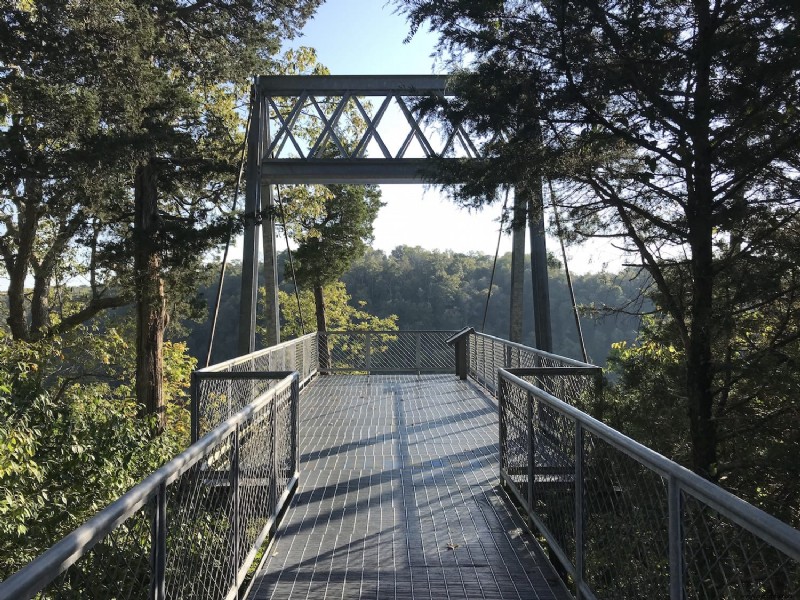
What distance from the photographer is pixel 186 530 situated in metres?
2.95

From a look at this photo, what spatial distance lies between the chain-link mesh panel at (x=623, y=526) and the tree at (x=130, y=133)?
10.4 m

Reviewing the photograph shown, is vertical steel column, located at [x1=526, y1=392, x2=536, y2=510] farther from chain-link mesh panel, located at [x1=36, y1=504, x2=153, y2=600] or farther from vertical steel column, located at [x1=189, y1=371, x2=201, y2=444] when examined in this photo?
vertical steel column, located at [x1=189, y1=371, x2=201, y2=444]

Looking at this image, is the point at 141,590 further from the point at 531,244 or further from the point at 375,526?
the point at 531,244

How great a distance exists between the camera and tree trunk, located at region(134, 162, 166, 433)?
45.4 ft

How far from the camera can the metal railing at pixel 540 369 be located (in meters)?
A: 6.66

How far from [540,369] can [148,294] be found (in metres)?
9.53

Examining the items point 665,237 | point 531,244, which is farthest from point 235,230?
point 665,237

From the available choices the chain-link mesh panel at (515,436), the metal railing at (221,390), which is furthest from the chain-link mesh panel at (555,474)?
the metal railing at (221,390)

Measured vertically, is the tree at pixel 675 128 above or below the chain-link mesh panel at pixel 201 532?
above

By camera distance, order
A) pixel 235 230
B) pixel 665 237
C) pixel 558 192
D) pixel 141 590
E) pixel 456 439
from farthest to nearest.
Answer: pixel 235 230 → pixel 456 439 → pixel 558 192 → pixel 665 237 → pixel 141 590

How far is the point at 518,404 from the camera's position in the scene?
5410 millimetres

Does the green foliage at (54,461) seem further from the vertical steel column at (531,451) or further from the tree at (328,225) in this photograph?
the tree at (328,225)

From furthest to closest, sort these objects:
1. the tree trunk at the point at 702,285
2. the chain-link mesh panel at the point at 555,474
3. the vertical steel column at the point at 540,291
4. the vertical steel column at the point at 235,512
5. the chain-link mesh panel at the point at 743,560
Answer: the vertical steel column at the point at 540,291 → the tree trunk at the point at 702,285 → the chain-link mesh panel at the point at 555,474 → the vertical steel column at the point at 235,512 → the chain-link mesh panel at the point at 743,560

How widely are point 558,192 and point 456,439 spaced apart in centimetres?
334
